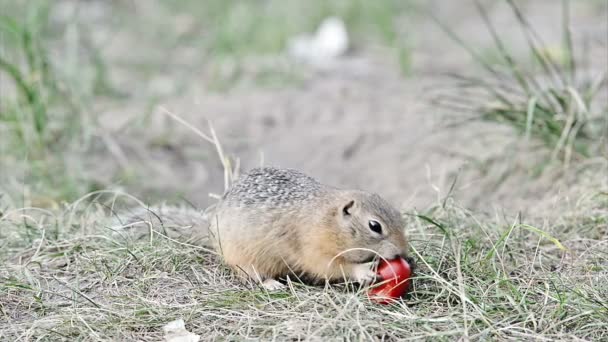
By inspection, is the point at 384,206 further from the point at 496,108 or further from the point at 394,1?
the point at 394,1

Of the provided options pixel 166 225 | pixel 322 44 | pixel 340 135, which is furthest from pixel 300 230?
pixel 322 44

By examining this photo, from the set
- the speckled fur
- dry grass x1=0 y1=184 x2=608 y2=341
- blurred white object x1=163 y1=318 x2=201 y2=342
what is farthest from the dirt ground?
blurred white object x1=163 y1=318 x2=201 y2=342

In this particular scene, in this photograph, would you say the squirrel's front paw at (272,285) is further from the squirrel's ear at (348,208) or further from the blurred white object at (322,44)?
the blurred white object at (322,44)

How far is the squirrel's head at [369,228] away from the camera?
343cm

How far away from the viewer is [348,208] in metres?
3.56

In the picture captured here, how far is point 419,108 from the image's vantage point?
7.07 meters

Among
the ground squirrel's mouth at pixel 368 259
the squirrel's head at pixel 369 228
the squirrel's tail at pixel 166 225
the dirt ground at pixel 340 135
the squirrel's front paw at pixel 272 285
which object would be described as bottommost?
the dirt ground at pixel 340 135

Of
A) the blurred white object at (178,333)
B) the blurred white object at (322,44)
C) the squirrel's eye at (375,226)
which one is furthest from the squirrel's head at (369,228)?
the blurred white object at (322,44)

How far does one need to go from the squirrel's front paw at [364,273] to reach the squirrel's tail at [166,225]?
82 cm

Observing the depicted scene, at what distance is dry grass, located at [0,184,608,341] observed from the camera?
3.19m

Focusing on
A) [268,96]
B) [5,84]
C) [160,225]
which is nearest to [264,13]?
[268,96]

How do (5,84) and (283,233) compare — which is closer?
(283,233)

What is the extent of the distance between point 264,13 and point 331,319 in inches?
291

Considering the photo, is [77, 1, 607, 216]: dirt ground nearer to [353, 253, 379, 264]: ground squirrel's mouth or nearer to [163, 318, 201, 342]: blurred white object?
[353, 253, 379, 264]: ground squirrel's mouth
